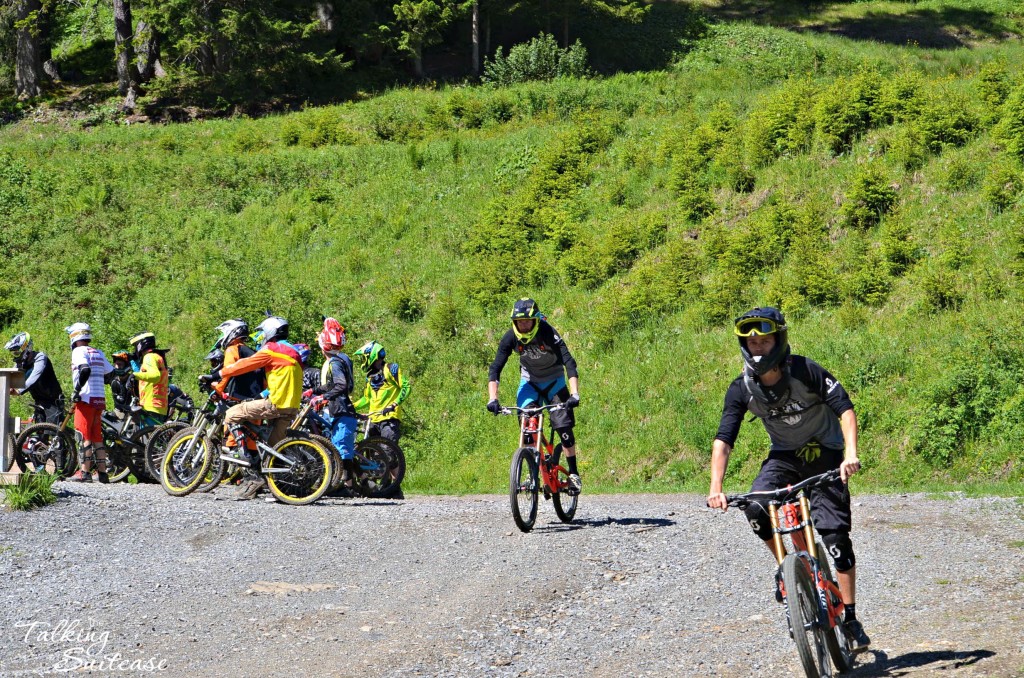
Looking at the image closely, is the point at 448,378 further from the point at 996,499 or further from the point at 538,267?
the point at 996,499

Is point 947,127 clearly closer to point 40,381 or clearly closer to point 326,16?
point 40,381

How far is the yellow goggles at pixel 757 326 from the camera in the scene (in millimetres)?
6184

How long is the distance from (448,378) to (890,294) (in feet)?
29.9

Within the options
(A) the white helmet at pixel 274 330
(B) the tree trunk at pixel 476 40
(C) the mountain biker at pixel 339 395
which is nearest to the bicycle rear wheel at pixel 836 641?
(C) the mountain biker at pixel 339 395

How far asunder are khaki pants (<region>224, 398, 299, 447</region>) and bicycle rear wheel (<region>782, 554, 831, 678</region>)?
328 inches

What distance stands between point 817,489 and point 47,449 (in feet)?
43.0

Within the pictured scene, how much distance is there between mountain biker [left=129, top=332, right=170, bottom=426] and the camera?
53.6 feet

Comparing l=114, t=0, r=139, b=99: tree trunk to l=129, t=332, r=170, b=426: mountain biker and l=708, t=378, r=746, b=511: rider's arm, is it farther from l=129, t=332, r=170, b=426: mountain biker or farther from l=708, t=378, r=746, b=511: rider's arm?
l=708, t=378, r=746, b=511: rider's arm

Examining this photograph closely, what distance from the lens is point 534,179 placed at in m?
30.0

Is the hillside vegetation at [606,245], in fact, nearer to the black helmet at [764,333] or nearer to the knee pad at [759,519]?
the knee pad at [759,519]

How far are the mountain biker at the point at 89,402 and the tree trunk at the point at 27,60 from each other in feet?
118

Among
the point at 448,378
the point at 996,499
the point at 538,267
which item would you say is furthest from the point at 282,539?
the point at 538,267

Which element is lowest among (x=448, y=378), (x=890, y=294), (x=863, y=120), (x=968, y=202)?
(x=448, y=378)

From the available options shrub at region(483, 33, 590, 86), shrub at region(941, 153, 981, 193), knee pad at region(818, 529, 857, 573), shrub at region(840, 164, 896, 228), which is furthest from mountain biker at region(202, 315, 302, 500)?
shrub at region(483, 33, 590, 86)
